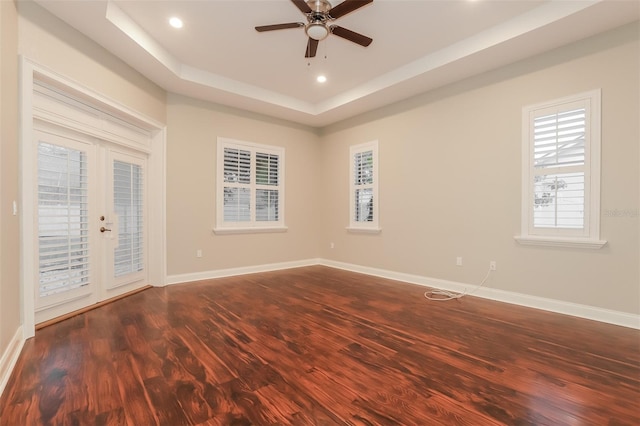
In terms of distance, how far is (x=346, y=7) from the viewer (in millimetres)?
2736

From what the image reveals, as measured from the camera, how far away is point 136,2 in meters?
3.03

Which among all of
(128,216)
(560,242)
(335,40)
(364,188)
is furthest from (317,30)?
(560,242)

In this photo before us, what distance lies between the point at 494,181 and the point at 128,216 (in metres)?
4.94

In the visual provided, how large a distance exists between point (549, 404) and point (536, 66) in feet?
11.9

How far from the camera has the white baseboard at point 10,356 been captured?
6.44 ft

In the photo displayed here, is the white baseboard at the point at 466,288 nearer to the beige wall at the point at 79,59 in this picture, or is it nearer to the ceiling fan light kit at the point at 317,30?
the beige wall at the point at 79,59

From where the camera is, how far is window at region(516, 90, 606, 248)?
319 centimetres

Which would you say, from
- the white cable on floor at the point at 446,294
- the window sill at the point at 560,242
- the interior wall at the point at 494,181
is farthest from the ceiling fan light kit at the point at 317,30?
the white cable on floor at the point at 446,294

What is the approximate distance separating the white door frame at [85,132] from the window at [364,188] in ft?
10.8

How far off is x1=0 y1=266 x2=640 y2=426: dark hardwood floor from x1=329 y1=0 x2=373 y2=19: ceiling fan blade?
117 inches

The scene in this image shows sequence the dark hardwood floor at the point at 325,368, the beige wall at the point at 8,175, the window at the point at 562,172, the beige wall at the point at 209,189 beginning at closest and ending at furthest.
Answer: the dark hardwood floor at the point at 325,368 → the beige wall at the point at 8,175 → the window at the point at 562,172 → the beige wall at the point at 209,189

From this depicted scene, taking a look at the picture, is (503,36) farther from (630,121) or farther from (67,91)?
(67,91)

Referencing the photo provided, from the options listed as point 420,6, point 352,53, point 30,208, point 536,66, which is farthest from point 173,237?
point 536,66

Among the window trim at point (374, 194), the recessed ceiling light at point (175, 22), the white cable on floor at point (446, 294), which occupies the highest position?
the recessed ceiling light at point (175, 22)
